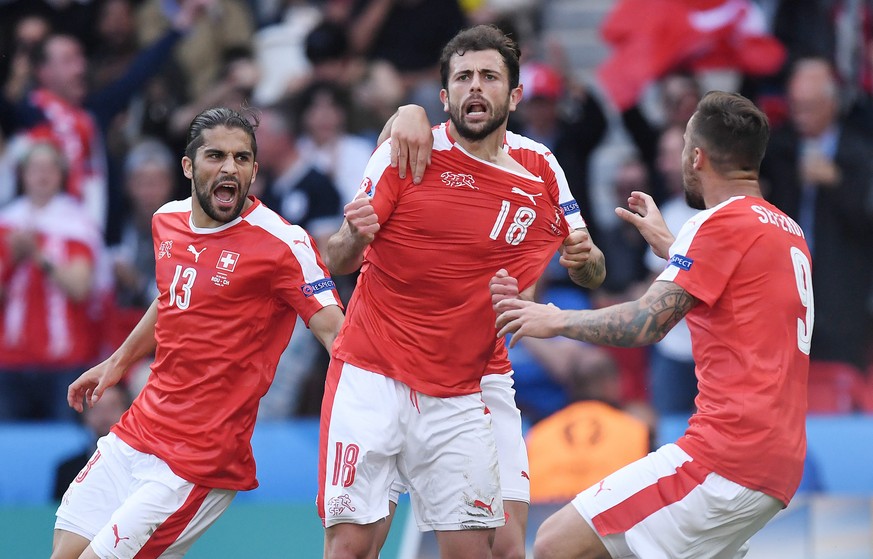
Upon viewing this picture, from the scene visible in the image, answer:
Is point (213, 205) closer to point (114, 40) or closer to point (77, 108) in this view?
point (77, 108)

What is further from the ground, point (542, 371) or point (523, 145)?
point (523, 145)

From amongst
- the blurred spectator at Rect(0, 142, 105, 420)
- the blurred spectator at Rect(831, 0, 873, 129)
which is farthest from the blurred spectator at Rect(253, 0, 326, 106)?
the blurred spectator at Rect(831, 0, 873, 129)

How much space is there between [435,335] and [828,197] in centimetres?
450

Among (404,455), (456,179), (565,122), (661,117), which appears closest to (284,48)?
(565,122)

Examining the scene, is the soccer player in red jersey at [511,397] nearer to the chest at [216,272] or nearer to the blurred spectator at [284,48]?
the chest at [216,272]

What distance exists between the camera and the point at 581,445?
8680mm

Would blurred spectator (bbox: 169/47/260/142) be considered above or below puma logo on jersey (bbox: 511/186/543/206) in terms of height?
above

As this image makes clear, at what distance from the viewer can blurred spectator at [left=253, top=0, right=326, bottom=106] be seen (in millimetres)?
11406

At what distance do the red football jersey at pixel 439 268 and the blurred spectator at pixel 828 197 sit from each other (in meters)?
4.04

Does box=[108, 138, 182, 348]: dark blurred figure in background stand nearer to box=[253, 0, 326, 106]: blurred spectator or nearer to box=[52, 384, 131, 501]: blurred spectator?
box=[253, 0, 326, 106]: blurred spectator

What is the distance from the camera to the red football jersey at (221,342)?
229 inches

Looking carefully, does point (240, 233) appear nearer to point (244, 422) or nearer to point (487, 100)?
point (244, 422)

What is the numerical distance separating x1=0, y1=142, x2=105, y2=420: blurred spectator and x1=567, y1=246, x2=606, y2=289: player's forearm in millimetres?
4927

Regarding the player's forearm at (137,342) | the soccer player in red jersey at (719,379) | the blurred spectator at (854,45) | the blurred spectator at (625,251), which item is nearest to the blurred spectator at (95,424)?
the player's forearm at (137,342)
